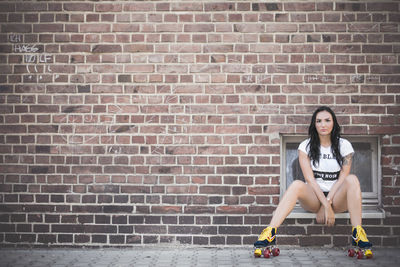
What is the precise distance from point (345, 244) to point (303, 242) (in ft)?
1.60

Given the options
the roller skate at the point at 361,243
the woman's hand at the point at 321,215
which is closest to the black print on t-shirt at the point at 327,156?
the woman's hand at the point at 321,215

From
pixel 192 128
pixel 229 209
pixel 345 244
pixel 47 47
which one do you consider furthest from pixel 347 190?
pixel 47 47

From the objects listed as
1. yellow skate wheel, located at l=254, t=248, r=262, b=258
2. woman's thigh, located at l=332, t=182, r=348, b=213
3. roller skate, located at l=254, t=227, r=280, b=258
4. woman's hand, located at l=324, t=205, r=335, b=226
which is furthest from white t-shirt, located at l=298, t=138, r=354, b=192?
yellow skate wheel, located at l=254, t=248, r=262, b=258

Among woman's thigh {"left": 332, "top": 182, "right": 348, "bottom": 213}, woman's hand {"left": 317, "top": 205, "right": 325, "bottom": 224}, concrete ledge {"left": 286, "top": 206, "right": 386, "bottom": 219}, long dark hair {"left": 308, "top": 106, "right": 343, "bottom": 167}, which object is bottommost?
concrete ledge {"left": 286, "top": 206, "right": 386, "bottom": 219}

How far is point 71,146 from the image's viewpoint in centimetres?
467

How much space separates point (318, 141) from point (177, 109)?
5.50ft

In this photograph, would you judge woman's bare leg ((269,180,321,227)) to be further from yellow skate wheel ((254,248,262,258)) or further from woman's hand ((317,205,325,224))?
yellow skate wheel ((254,248,262,258))

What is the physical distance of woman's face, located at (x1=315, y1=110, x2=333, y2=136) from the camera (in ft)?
14.1

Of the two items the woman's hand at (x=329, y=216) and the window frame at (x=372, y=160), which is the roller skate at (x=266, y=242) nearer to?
the woman's hand at (x=329, y=216)

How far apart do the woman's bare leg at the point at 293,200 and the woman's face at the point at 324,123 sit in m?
0.64

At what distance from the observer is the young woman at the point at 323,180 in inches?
158

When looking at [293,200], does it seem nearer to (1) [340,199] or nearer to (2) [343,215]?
(1) [340,199]

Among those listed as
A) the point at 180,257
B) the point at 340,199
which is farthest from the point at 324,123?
the point at 180,257

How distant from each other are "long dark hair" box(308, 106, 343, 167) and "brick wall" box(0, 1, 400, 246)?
0.21 m
